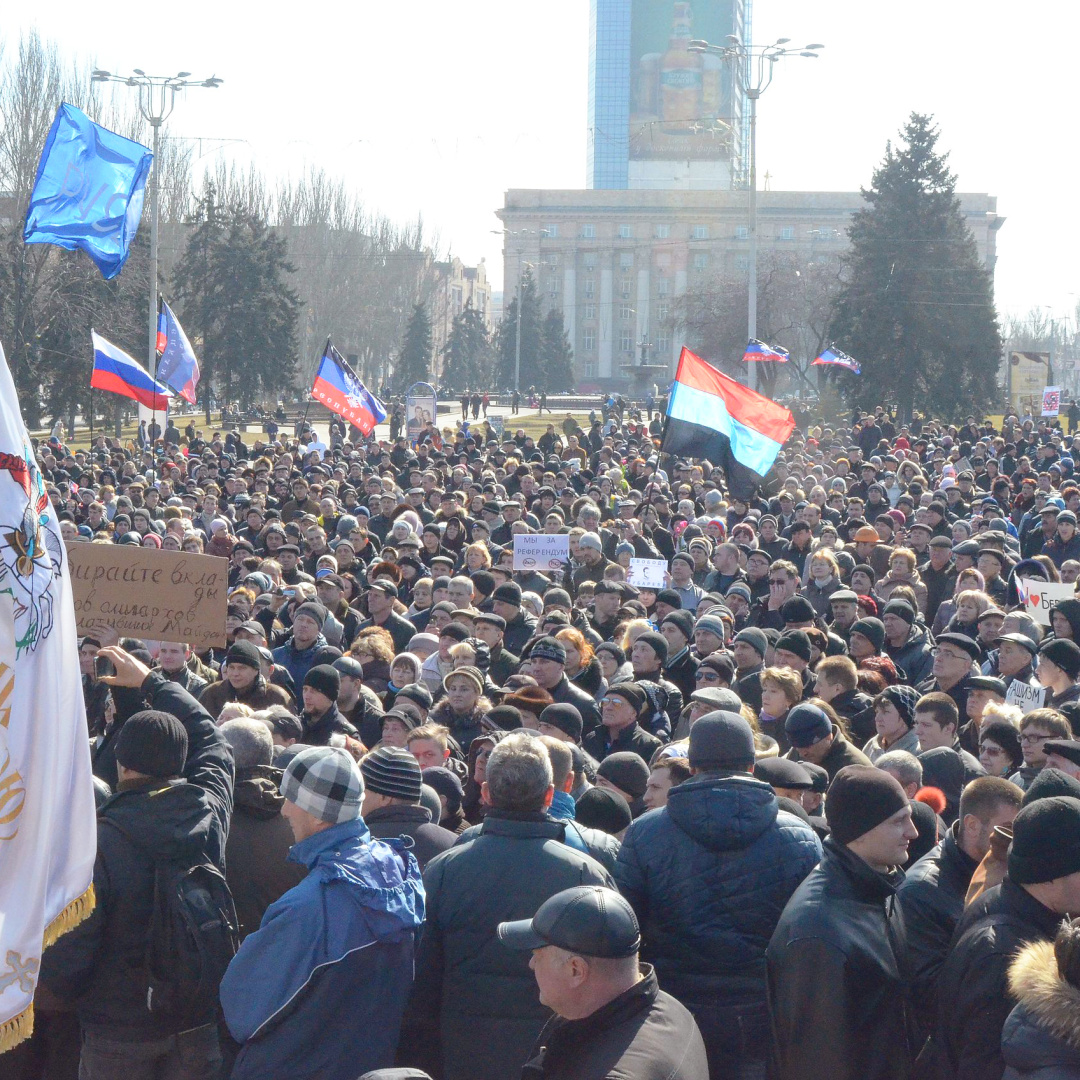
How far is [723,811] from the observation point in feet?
13.7

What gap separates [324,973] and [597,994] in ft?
2.90

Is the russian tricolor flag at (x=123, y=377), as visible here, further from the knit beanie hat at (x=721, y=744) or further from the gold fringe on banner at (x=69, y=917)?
the gold fringe on banner at (x=69, y=917)

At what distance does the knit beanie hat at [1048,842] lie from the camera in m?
3.44

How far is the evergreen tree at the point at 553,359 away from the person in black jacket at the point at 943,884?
8248 centimetres

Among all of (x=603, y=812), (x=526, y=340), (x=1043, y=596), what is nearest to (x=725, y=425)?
(x=1043, y=596)

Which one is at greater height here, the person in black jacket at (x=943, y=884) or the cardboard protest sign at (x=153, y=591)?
the cardboard protest sign at (x=153, y=591)

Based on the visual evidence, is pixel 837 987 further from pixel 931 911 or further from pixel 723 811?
pixel 723 811

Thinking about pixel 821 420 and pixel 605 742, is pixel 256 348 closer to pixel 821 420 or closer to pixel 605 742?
pixel 821 420

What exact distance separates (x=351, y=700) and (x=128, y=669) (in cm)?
288

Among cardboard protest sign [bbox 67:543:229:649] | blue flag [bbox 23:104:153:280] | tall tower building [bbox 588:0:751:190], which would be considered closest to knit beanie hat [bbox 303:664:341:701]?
cardboard protest sign [bbox 67:543:229:649]

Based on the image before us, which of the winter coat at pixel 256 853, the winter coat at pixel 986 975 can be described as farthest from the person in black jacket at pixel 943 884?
the winter coat at pixel 256 853

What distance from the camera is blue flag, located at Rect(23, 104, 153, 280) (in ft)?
57.3

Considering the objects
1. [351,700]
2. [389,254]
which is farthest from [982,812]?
[389,254]

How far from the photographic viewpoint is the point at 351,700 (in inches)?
303
